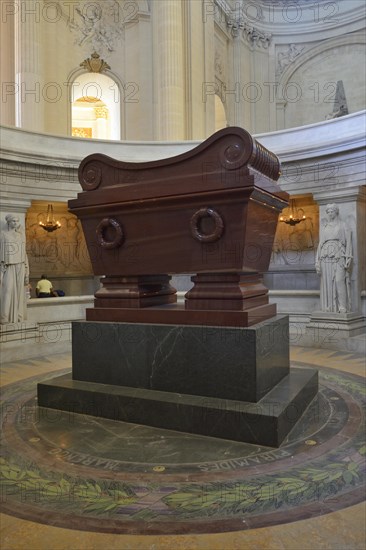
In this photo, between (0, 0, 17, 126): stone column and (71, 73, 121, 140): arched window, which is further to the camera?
(71, 73, 121, 140): arched window

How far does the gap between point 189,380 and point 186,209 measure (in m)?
1.23

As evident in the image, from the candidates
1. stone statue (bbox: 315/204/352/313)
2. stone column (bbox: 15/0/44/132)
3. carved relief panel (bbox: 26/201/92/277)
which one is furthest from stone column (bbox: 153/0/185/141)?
stone statue (bbox: 315/204/352/313)

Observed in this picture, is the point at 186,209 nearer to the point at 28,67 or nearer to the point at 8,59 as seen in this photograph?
the point at 28,67

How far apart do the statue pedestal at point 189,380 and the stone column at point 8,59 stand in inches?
408

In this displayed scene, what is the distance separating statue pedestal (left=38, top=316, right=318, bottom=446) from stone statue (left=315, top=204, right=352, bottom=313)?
3.80 meters

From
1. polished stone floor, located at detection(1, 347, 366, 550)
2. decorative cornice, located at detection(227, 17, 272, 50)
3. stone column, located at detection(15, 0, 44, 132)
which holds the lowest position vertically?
polished stone floor, located at detection(1, 347, 366, 550)

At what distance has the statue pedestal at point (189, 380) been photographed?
9.09 feet

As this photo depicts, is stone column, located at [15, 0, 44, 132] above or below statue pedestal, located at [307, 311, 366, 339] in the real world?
above

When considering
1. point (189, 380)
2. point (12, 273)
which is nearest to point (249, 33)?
point (12, 273)

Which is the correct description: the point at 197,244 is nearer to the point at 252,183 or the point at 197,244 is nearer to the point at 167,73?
the point at 252,183

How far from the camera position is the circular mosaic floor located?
1.96m

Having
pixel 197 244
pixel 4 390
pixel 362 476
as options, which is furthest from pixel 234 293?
pixel 4 390

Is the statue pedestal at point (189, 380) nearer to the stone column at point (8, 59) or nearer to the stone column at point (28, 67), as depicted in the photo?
the stone column at point (28, 67)

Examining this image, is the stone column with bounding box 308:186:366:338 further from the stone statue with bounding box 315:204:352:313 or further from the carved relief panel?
the carved relief panel
